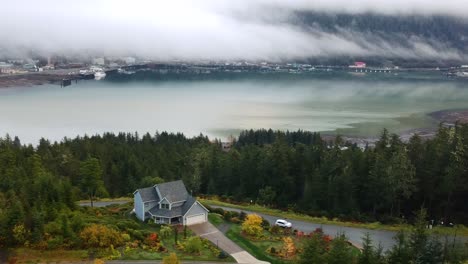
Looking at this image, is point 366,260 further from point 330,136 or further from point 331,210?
point 330,136

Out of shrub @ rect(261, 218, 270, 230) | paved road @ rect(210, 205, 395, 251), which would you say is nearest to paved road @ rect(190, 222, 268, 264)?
shrub @ rect(261, 218, 270, 230)

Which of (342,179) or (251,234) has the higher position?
(342,179)

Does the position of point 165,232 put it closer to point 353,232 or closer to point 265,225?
point 265,225

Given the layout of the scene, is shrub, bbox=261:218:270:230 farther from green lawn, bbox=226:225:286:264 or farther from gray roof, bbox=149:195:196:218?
gray roof, bbox=149:195:196:218

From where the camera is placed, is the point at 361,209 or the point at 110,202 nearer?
the point at 361,209

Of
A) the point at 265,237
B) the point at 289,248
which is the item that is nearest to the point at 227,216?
the point at 265,237

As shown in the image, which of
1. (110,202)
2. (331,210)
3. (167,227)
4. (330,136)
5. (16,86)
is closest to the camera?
(167,227)

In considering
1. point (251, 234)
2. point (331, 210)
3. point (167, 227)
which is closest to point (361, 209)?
point (331, 210)
